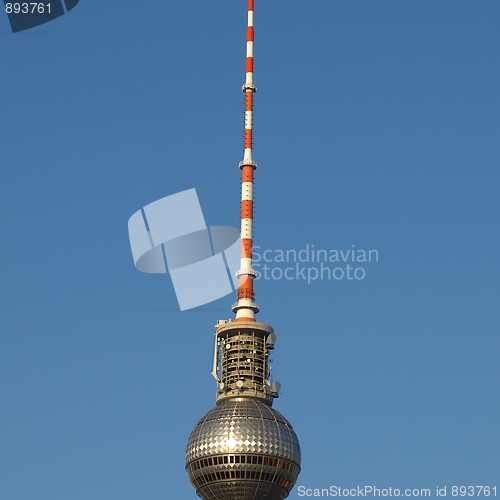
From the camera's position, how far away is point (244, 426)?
18125 centimetres

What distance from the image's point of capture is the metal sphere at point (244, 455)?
17975 centimetres

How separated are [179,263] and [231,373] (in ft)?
72.5

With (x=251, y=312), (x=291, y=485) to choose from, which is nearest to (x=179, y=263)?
(x=251, y=312)

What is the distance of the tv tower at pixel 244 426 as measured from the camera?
179875mm

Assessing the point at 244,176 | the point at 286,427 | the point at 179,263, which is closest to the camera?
the point at 179,263

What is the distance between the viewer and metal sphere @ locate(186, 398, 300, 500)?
590ft

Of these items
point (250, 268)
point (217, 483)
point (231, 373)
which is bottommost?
point (217, 483)

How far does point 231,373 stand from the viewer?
187250 millimetres

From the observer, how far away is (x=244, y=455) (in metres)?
180

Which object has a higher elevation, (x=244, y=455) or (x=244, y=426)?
(x=244, y=426)

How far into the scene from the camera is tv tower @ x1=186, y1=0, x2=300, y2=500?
180m

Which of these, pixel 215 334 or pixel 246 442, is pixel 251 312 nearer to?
pixel 215 334

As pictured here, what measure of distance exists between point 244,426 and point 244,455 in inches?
157

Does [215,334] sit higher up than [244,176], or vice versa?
[244,176]
